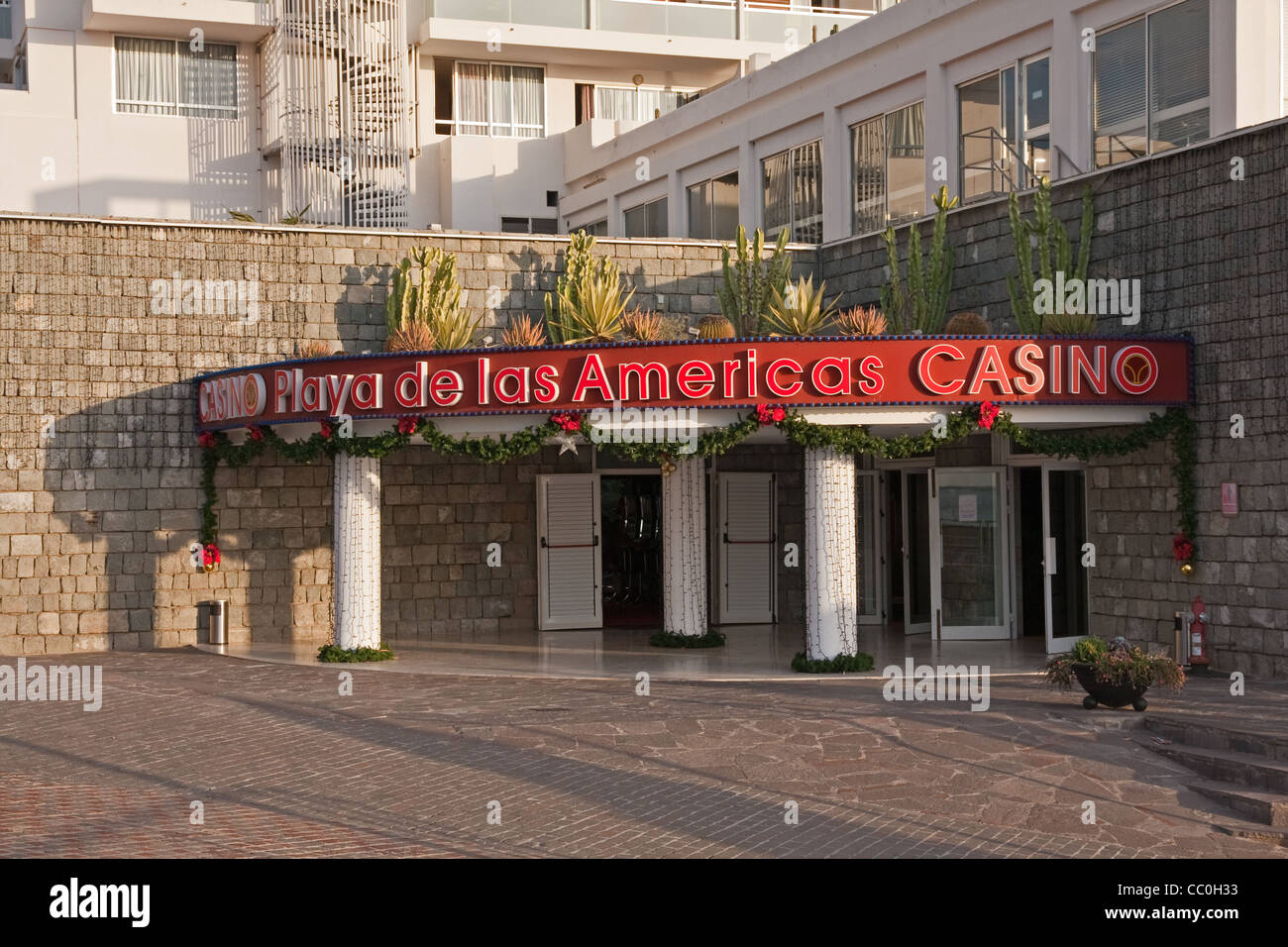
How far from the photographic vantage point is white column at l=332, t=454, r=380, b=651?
58.0ft

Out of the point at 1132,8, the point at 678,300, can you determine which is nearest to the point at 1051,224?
the point at 1132,8

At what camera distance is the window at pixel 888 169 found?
21.4 metres

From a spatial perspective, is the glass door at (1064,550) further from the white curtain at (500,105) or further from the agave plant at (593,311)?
the white curtain at (500,105)

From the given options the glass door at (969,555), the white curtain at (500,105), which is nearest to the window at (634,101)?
the white curtain at (500,105)

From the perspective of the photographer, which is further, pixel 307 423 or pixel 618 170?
pixel 618 170

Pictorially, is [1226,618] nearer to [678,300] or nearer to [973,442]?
[973,442]

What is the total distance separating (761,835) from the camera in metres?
9.43

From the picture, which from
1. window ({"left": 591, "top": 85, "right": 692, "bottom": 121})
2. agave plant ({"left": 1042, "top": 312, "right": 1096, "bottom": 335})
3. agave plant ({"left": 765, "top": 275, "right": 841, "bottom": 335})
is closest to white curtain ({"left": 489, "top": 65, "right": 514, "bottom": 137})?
window ({"left": 591, "top": 85, "right": 692, "bottom": 121})

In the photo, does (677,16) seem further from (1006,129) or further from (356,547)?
(356,547)

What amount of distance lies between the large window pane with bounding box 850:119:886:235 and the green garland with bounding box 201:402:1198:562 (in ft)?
19.3

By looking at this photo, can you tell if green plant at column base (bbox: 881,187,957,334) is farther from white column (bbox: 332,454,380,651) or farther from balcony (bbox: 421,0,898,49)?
balcony (bbox: 421,0,898,49)

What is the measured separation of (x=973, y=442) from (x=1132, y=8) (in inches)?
223

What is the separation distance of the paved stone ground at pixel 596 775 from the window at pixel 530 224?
17016 millimetres

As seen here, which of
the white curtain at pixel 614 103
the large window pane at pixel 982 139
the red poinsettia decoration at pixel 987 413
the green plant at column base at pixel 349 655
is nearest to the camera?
the red poinsettia decoration at pixel 987 413
